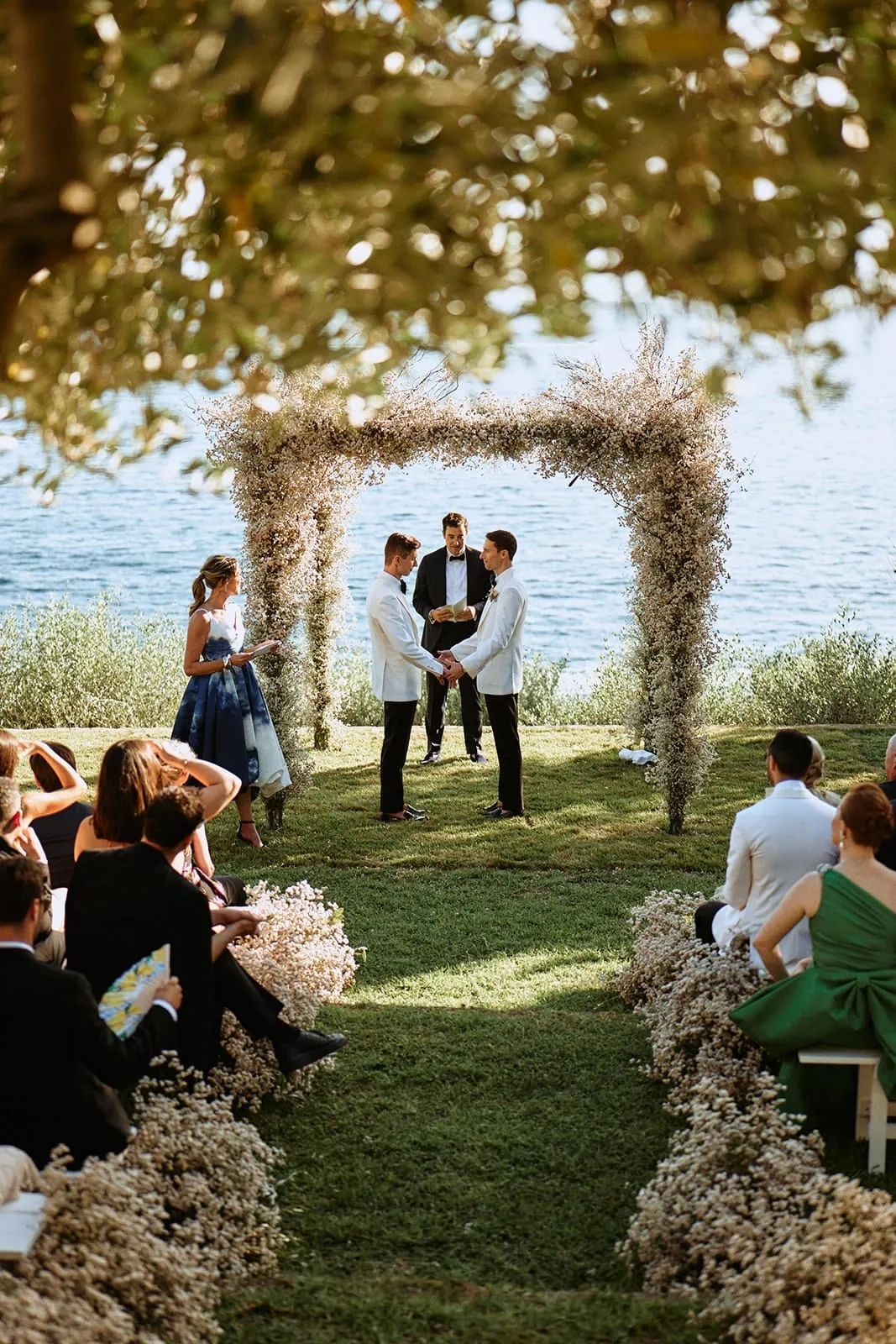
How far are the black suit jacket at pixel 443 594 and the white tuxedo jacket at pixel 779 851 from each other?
5.75m

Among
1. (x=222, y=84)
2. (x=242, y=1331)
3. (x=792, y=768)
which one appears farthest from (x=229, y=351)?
(x=792, y=768)

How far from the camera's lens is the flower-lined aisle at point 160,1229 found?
306 cm

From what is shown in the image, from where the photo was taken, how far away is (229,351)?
2668 mm

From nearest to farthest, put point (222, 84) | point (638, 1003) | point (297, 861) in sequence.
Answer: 1. point (222, 84)
2. point (638, 1003)
3. point (297, 861)

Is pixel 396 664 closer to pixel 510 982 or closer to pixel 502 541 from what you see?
pixel 502 541

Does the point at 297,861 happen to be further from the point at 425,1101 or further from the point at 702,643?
the point at 425,1101

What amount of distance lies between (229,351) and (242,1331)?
2406 mm

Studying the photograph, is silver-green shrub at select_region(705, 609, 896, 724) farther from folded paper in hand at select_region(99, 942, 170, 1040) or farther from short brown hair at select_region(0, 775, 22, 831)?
folded paper in hand at select_region(99, 942, 170, 1040)

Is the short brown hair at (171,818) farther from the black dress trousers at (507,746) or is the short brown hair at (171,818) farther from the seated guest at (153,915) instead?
the black dress trousers at (507,746)

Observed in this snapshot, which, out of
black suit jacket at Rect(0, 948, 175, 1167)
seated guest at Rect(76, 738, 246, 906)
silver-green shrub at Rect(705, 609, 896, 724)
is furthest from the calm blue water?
black suit jacket at Rect(0, 948, 175, 1167)

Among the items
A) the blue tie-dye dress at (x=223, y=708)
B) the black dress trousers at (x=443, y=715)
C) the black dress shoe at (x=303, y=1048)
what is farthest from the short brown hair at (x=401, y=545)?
the black dress shoe at (x=303, y=1048)

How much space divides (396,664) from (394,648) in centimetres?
12

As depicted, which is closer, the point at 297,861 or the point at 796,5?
the point at 796,5

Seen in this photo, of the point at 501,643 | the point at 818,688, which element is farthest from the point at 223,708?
the point at 818,688
